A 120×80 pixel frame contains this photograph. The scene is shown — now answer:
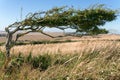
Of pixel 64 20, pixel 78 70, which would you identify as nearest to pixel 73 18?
pixel 64 20

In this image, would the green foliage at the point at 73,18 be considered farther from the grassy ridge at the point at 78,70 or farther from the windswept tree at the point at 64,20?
the grassy ridge at the point at 78,70

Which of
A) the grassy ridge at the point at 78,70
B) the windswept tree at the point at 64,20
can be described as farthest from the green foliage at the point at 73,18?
the grassy ridge at the point at 78,70

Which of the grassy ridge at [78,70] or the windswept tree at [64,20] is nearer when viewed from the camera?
the grassy ridge at [78,70]

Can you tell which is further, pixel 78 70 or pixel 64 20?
pixel 64 20

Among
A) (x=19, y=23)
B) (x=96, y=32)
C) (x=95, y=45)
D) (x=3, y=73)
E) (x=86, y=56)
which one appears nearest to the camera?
(x=3, y=73)

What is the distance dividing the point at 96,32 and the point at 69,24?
4.81 ft

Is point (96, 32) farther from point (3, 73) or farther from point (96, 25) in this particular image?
point (3, 73)

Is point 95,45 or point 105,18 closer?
point 95,45

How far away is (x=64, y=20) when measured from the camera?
47.2ft

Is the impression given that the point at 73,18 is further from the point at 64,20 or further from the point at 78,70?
the point at 78,70

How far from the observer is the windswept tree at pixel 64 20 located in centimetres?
1413

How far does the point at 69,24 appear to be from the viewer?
570 inches

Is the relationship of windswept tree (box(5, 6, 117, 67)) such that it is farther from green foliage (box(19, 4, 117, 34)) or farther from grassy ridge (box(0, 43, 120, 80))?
grassy ridge (box(0, 43, 120, 80))

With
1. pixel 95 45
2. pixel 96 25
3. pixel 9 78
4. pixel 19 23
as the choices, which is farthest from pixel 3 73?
pixel 96 25
